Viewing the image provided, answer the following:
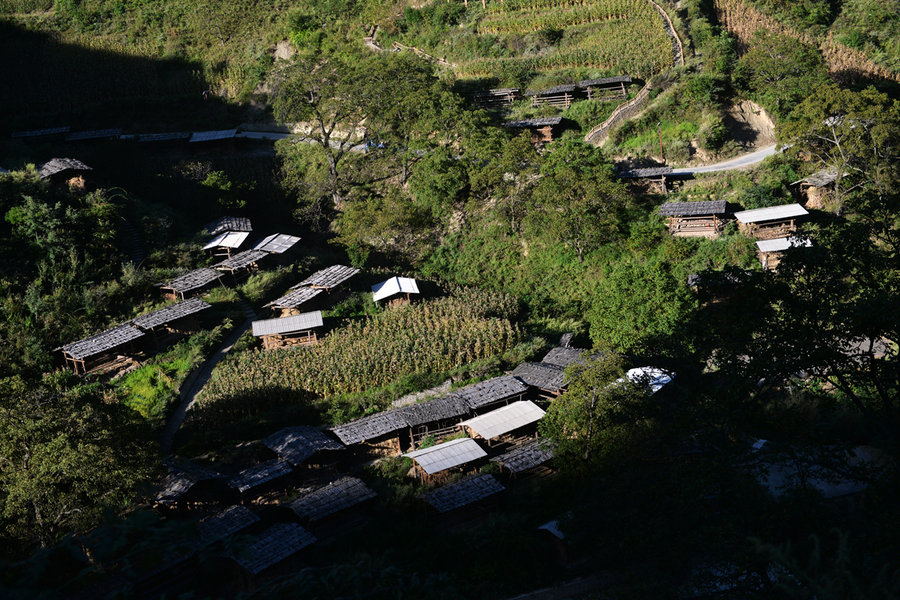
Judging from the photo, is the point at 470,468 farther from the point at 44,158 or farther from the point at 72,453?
the point at 44,158

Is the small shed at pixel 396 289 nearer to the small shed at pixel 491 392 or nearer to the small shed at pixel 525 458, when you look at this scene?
the small shed at pixel 491 392

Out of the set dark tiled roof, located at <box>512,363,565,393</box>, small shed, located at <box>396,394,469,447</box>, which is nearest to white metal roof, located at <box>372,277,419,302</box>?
dark tiled roof, located at <box>512,363,565,393</box>

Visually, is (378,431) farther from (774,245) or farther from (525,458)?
(774,245)

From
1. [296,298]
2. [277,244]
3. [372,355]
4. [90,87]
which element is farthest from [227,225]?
[90,87]

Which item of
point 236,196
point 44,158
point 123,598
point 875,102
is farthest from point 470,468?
point 44,158

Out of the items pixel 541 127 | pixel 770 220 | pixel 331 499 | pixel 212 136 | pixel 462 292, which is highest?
pixel 212 136

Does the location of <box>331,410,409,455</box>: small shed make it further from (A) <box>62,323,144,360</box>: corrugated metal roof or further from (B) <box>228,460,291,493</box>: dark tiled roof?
(A) <box>62,323,144,360</box>: corrugated metal roof
